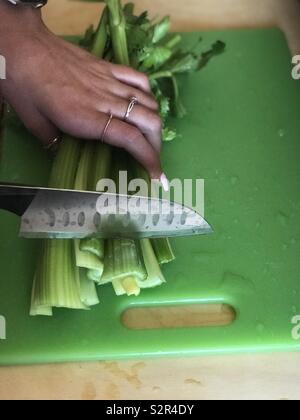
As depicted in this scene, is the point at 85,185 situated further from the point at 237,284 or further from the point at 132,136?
the point at 237,284

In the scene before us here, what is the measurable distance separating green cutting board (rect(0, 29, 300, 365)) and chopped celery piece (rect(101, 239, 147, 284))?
0.09 meters

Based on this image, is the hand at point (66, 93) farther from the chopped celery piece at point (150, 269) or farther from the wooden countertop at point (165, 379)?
the wooden countertop at point (165, 379)

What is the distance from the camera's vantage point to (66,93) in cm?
147

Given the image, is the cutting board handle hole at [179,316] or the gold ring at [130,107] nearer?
the cutting board handle hole at [179,316]

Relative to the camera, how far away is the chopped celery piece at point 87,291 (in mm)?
1353

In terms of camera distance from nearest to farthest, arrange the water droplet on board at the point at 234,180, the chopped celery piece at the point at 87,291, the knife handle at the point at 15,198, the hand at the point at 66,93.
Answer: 1. the knife handle at the point at 15,198
2. the chopped celery piece at the point at 87,291
3. the hand at the point at 66,93
4. the water droplet on board at the point at 234,180

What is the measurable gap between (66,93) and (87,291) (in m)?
0.49

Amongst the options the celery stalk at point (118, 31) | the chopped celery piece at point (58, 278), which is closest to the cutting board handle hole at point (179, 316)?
the chopped celery piece at point (58, 278)

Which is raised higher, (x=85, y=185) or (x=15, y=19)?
(x=15, y=19)

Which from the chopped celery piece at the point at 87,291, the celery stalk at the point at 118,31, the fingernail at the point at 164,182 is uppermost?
the celery stalk at the point at 118,31

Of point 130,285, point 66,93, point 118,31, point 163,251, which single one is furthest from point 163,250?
point 118,31

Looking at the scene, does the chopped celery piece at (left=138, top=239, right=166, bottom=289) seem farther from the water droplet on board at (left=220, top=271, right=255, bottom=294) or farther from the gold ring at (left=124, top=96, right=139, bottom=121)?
the gold ring at (left=124, top=96, right=139, bottom=121)

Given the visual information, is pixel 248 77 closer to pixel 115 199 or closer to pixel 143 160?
pixel 143 160

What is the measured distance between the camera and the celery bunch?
1318 millimetres
